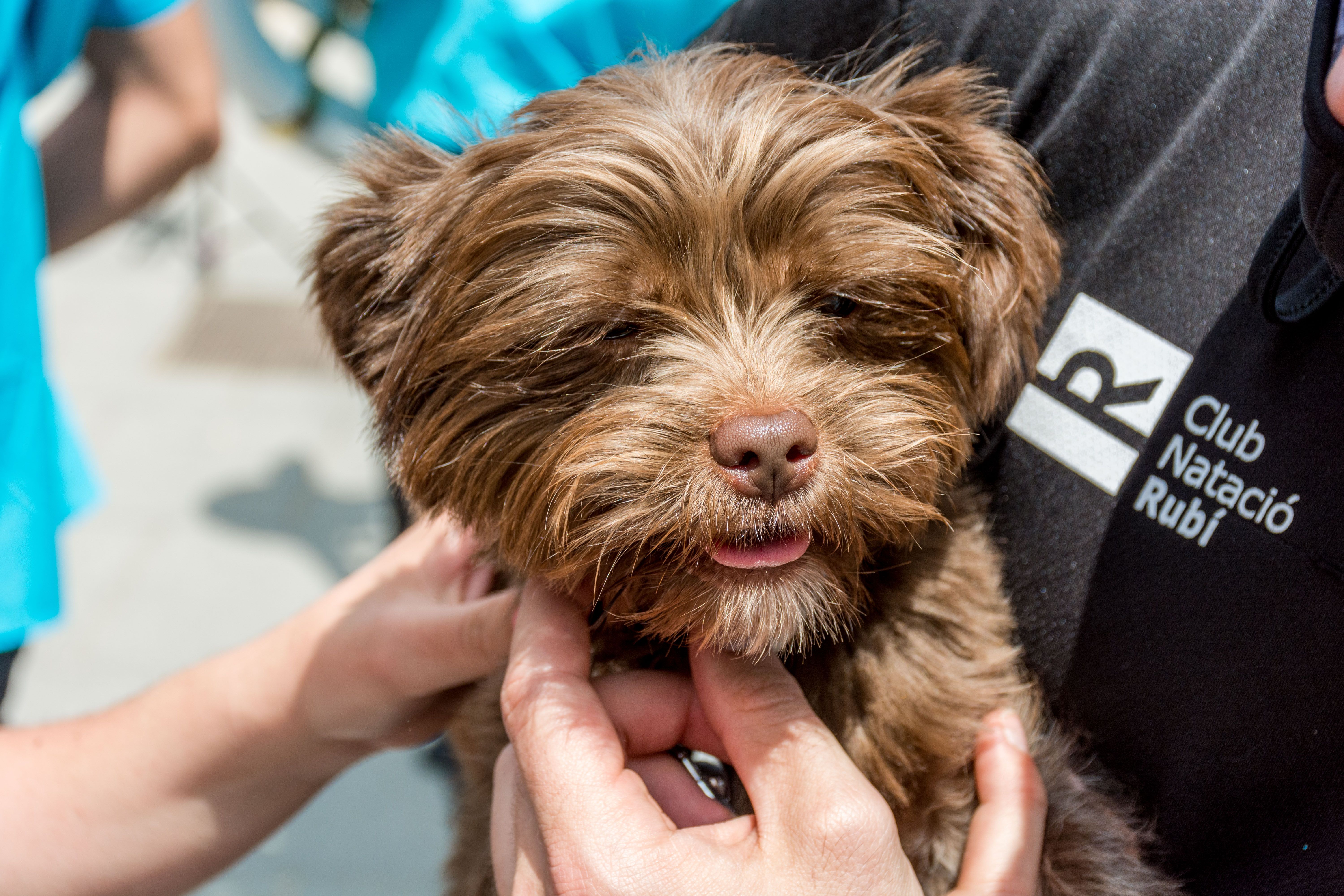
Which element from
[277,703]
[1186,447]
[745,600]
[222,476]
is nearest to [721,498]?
[745,600]

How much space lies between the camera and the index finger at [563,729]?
1625mm

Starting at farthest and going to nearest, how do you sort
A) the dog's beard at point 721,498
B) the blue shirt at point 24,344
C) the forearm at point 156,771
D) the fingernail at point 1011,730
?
the blue shirt at point 24,344
the forearm at point 156,771
the fingernail at point 1011,730
the dog's beard at point 721,498

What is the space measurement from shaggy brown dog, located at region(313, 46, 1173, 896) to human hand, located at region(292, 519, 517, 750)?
0.54 feet

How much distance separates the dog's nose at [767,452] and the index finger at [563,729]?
1.51ft

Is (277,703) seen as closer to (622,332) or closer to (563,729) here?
(563,729)

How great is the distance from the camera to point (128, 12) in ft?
10.8

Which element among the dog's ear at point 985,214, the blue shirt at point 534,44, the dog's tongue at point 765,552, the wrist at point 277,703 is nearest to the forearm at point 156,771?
the wrist at point 277,703

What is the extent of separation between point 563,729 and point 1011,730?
0.83 metres

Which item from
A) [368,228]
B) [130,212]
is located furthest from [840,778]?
[130,212]

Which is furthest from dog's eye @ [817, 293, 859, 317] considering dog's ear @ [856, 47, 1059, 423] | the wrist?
the wrist

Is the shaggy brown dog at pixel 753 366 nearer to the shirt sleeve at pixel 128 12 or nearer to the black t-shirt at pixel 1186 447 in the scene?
the black t-shirt at pixel 1186 447

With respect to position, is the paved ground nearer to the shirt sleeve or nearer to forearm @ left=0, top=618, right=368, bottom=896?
the shirt sleeve

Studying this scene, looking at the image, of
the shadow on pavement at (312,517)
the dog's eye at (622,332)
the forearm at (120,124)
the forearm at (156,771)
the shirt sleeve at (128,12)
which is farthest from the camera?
the shadow on pavement at (312,517)

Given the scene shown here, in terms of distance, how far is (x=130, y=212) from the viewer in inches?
146
